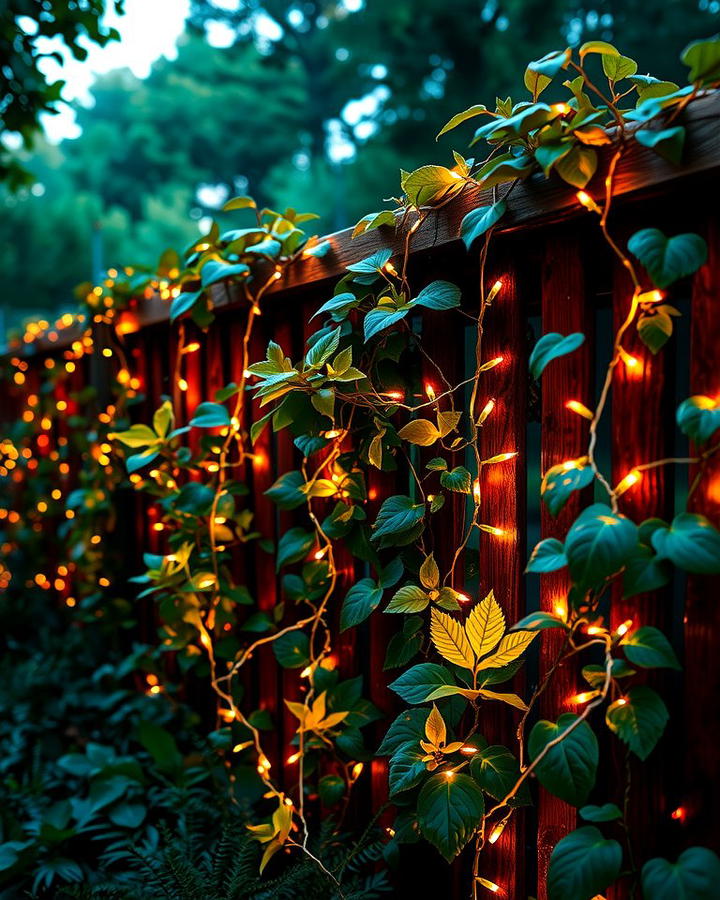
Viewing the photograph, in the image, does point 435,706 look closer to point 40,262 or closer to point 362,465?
point 362,465

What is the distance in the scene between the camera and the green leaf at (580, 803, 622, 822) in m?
1.01

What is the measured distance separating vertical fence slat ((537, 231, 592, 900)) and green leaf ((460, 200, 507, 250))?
11 centimetres

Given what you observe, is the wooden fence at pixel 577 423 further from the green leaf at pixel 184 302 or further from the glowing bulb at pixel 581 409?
the green leaf at pixel 184 302

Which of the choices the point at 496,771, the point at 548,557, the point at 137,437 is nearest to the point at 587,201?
the point at 548,557

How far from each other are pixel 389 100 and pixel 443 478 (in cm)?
1021

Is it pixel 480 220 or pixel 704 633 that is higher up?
pixel 480 220

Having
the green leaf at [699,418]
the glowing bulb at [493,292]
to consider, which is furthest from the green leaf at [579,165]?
the green leaf at [699,418]

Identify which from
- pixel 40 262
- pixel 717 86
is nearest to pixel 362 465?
pixel 717 86

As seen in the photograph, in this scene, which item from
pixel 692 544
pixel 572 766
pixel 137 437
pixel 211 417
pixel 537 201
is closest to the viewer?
pixel 692 544

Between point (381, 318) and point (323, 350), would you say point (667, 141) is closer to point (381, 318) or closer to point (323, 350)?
point (381, 318)

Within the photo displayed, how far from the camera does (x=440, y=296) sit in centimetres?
121

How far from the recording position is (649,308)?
101 centimetres

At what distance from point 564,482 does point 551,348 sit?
0.19 m

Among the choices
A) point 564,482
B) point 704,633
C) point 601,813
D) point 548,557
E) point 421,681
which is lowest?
point 601,813
